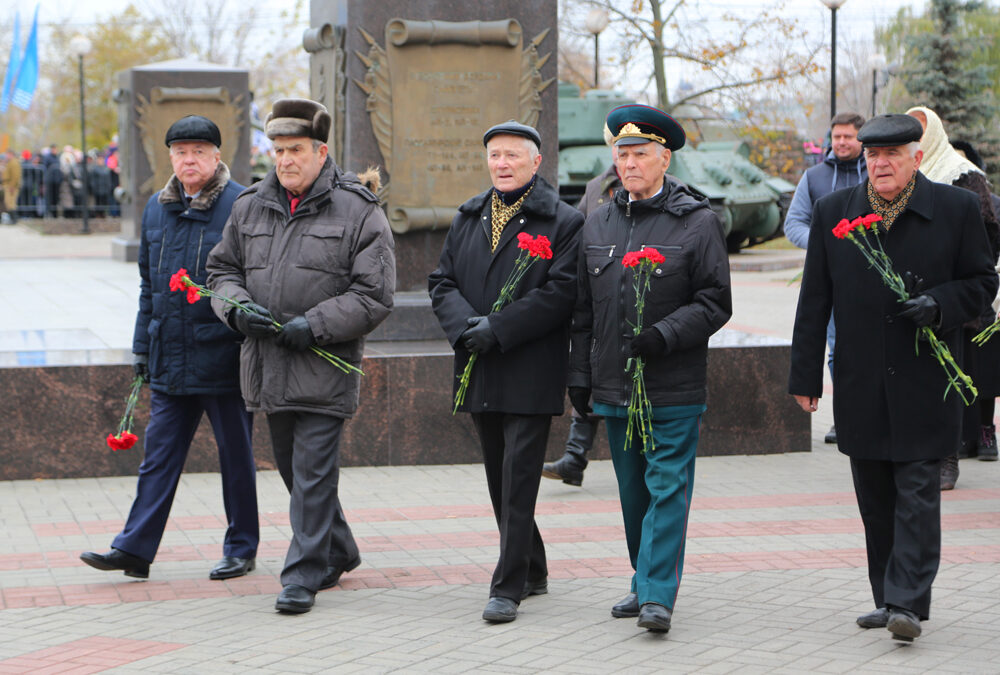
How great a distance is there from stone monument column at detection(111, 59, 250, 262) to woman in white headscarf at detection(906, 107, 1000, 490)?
12.4m

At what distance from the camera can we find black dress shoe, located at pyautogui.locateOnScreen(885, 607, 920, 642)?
184 inches

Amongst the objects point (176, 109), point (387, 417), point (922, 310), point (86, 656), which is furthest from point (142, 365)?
point (176, 109)

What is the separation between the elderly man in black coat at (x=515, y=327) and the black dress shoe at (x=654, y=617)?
51 centimetres

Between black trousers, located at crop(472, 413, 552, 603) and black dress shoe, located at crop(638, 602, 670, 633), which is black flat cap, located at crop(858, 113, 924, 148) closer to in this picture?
black trousers, located at crop(472, 413, 552, 603)

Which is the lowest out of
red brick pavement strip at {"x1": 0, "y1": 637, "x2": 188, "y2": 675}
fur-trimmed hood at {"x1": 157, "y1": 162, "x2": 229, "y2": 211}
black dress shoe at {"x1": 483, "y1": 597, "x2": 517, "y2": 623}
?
red brick pavement strip at {"x1": 0, "y1": 637, "x2": 188, "y2": 675}

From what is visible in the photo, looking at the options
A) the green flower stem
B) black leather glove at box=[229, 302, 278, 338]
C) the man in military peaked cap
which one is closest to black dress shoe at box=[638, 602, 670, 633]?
the man in military peaked cap

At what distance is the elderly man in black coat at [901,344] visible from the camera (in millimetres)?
4793

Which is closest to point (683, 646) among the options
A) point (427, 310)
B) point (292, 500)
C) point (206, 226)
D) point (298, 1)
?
point (292, 500)

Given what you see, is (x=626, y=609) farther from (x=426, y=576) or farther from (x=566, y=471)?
(x=566, y=471)

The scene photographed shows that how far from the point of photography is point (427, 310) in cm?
945

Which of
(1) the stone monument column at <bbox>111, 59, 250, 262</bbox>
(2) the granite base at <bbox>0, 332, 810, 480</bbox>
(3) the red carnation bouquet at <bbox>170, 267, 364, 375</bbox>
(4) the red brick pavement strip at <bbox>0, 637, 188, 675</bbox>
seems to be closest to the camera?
(4) the red brick pavement strip at <bbox>0, 637, 188, 675</bbox>

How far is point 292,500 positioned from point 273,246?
96 centimetres

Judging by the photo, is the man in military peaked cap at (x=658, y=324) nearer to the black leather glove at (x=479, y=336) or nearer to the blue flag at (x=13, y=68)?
the black leather glove at (x=479, y=336)

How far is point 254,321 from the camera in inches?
205
